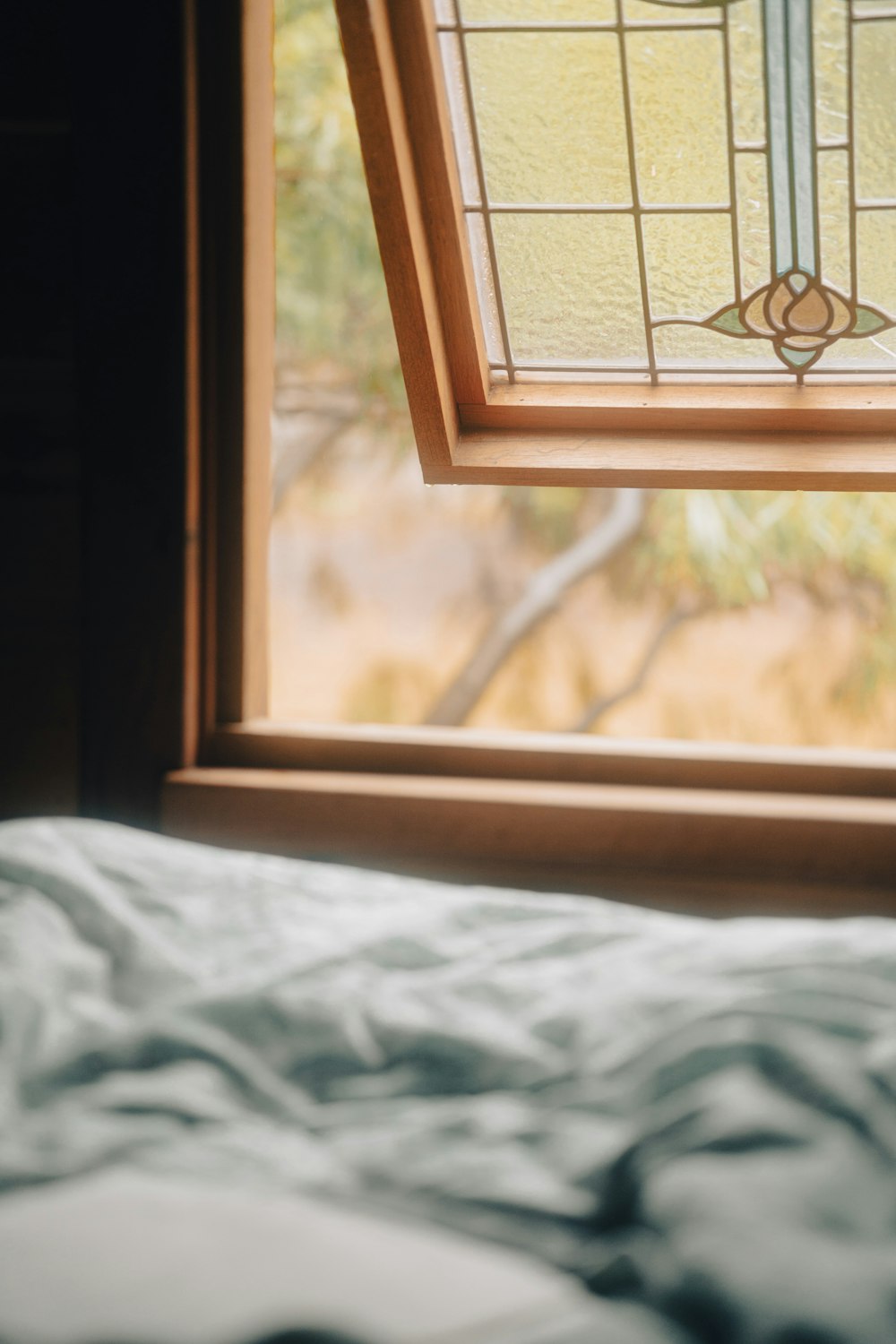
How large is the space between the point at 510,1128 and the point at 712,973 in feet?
0.67

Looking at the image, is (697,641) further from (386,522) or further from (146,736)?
(146,736)

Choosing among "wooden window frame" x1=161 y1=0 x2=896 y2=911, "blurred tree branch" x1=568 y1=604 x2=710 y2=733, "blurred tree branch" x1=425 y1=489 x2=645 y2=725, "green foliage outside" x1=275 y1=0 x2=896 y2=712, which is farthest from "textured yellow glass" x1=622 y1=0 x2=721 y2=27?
"blurred tree branch" x1=568 y1=604 x2=710 y2=733

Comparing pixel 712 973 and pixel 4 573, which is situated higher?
pixel 4 573

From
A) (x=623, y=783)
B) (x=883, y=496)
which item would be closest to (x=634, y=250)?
(x=623, y=783)

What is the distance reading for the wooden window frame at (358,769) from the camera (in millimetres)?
1521

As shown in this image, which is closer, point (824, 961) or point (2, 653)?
point (824, 961)

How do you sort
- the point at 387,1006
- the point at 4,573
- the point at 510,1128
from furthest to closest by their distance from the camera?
the point at 4,573 → the point at 387,1006 → the point at 510,1128

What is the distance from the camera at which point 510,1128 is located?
26.0 inches

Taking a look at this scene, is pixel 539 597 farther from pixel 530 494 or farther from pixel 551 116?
pixel 551 116

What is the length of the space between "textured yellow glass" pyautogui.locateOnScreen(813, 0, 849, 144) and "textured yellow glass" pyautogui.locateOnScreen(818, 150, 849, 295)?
3 centimetres

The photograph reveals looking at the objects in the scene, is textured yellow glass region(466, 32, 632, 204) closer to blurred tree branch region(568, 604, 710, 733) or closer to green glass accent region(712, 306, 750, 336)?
green glass accent region(712, 306, 750, 336)

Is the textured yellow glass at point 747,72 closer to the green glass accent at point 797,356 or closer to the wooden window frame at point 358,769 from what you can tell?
A: the green glass accent at point 797,356

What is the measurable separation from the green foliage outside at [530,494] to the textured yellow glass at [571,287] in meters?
3.30

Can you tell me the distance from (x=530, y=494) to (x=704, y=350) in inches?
153
